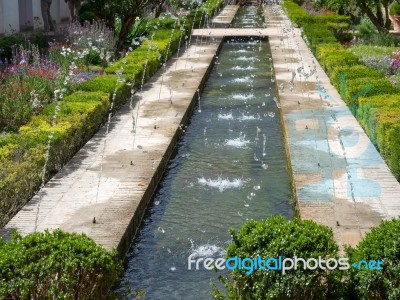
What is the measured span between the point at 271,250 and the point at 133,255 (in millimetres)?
2276

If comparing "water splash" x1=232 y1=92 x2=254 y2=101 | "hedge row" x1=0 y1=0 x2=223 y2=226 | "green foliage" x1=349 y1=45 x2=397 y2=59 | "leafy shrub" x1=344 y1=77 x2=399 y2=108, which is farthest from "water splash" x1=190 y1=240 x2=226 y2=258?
"green foliage" x1=349 y1=45 x2=397 y2=59

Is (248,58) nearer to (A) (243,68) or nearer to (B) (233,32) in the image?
(A) (243,68)

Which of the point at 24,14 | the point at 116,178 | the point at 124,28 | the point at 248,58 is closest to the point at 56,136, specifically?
the point at 116,178

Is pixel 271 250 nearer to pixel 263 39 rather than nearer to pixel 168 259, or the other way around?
pixel 168 259

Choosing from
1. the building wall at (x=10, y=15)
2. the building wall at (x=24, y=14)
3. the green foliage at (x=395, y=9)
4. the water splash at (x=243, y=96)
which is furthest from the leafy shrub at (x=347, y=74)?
the building wall at (x=10, y=15)

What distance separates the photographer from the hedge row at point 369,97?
7.99 metres

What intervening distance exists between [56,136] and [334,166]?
3.07 meters

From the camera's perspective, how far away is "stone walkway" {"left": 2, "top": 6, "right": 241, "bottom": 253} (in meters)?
6.34

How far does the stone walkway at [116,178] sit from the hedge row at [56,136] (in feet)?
0.46

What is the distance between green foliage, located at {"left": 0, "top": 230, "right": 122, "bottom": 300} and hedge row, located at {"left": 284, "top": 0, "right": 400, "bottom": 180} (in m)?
4.13

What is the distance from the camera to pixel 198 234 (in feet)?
22.1

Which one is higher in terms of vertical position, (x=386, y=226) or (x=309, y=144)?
(x=386, y=226)

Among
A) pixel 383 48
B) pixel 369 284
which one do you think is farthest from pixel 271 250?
pixel 383 48

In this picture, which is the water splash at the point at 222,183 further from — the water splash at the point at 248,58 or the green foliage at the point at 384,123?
the water splash at the point at 248,58
